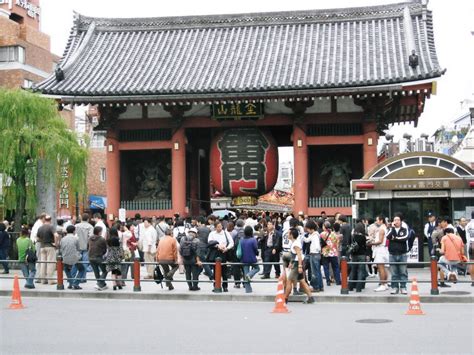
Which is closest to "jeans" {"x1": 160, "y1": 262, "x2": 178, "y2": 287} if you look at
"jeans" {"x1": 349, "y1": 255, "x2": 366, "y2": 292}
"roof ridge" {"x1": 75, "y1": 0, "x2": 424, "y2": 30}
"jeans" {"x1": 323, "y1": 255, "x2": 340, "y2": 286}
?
"jeans" {"x1": 323, "y1": 255, "x2": 340, "y2": 286}

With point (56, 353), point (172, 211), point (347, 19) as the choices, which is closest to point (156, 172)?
point (172, 211)

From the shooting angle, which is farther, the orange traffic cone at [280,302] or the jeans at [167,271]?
the jeans at [167,271]

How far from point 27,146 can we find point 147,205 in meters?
6.65

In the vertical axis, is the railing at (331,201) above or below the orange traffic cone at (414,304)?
above

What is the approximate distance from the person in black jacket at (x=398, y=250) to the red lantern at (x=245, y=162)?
1357 cm

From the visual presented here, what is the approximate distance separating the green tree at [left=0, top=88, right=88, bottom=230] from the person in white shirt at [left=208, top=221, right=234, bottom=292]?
10420mm

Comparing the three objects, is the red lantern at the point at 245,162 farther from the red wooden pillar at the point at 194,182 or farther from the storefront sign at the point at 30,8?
the storefront sign at the point at 30,8

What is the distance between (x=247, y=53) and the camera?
3309 cm

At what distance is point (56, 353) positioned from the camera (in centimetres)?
1035

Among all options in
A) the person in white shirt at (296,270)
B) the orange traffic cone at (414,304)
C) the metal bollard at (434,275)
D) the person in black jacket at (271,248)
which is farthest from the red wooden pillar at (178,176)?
the orange traffic cone at (414,304)

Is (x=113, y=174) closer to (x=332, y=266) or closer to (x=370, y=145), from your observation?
(x=370, y=145)

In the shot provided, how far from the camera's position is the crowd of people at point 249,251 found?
17.2m

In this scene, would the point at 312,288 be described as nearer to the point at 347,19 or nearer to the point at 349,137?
the point at 349,137

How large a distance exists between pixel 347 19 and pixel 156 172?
11900 millimetres
